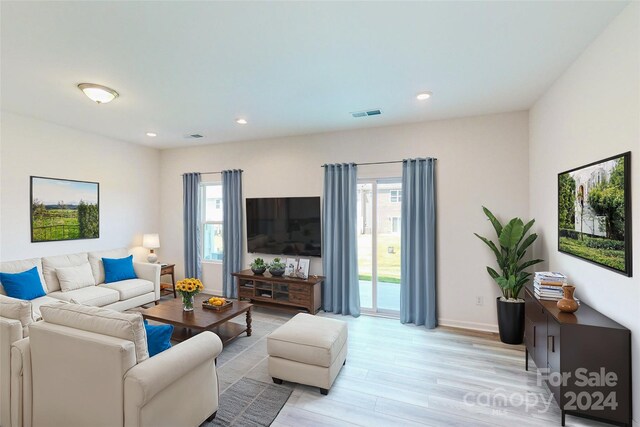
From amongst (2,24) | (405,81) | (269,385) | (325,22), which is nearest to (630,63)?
(405,81)

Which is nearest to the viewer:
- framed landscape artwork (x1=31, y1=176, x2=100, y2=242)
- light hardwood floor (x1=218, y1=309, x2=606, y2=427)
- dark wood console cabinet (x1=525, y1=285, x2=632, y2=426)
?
dark wood console cabinet (x1=525, y1=285, x2=632, y2=426)

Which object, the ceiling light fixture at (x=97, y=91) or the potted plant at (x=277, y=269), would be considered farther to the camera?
the potted plant at (x=277, y=269)

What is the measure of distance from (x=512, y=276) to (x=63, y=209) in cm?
605

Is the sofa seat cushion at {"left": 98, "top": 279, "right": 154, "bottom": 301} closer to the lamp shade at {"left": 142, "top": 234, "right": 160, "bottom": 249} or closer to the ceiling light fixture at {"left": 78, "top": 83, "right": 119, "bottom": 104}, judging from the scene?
the lamp shade at {"left": 142, "top": 234, "right": 160, "bottom": 249}

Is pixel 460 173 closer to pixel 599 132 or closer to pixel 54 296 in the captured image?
pixel 599 132

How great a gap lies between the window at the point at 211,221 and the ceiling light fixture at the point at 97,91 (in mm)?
2656

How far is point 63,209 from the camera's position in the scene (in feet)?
14.6

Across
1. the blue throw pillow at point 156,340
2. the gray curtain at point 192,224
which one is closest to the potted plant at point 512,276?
the blue throw pillow at point 156,340

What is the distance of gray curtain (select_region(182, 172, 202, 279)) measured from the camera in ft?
18.6

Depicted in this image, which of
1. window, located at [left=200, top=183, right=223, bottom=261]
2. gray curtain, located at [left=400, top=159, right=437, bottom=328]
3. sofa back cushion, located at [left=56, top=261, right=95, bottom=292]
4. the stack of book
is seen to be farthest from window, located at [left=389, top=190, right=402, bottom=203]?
sofa back cushion, located at [left=56, top=261, right=95, bottom=292]

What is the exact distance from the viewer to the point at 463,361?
10.2 ft

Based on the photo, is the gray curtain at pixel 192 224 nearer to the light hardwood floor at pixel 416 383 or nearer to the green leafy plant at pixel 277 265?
the green leafy plant at pixel 277 265

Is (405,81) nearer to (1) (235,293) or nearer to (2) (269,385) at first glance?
(2) (269,385)

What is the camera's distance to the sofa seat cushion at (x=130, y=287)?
4.31m
